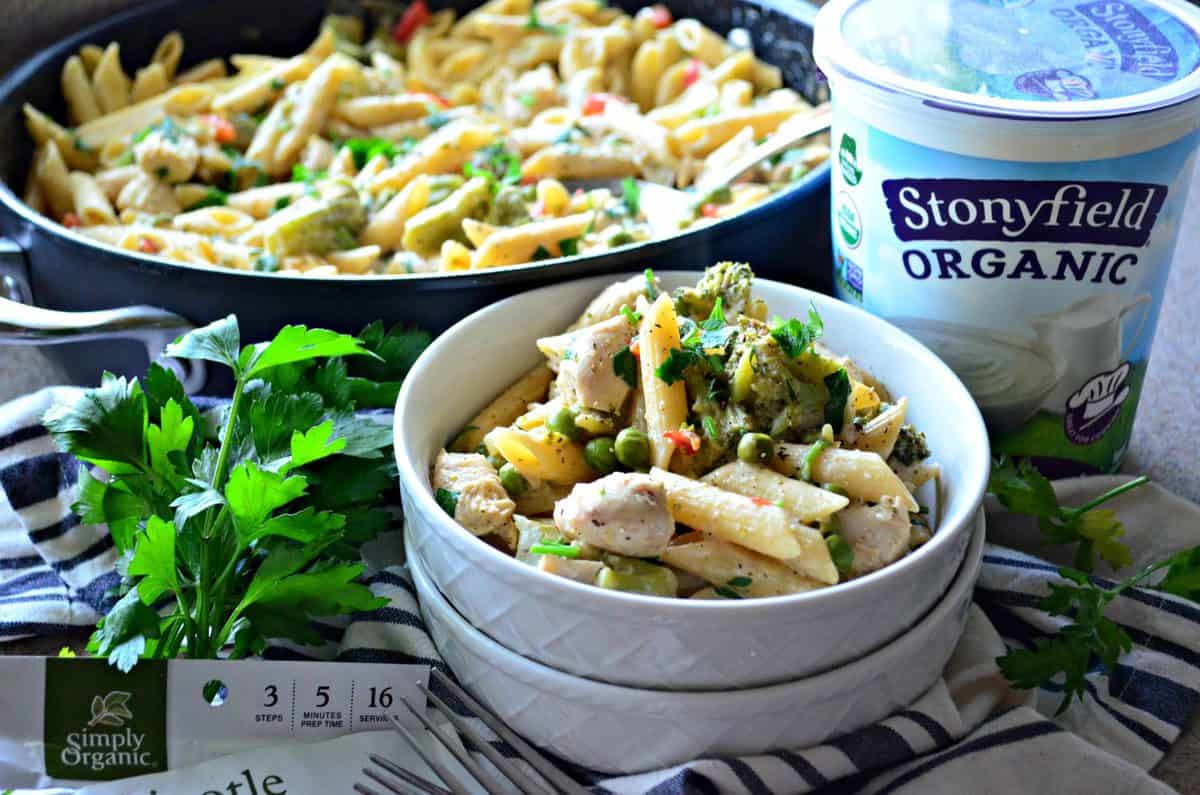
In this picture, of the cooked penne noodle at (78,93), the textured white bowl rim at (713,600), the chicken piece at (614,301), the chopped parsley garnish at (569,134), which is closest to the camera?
the textured white bowl rim at (713,600)

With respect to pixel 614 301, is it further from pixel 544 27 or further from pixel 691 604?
pixel 544 27

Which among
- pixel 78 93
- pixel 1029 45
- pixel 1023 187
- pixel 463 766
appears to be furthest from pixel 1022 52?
pixel 78 93

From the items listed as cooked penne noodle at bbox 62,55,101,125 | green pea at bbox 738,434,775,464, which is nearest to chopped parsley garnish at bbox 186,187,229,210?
cooked penne noodle at bbox 62,55,101,125

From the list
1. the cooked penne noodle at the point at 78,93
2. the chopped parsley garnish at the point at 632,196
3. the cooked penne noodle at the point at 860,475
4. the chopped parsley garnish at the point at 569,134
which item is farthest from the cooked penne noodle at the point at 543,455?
the cooked penne noodle at the point at 78,93

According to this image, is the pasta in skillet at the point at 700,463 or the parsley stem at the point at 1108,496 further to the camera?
the parsley stem at the point at 1108,496

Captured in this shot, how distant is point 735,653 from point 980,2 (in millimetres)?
796

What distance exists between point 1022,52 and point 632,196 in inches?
23.2

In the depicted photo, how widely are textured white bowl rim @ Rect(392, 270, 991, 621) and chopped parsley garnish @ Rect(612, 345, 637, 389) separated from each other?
0.19 meters

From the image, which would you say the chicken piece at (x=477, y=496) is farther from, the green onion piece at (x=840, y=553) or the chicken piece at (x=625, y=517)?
the green onion piece at (x=840, y=553)

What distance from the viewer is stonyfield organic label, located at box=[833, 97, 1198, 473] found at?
1.20m

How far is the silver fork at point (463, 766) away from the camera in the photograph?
102cm

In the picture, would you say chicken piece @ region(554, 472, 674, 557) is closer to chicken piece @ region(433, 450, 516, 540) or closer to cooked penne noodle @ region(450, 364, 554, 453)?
chicken piece @ region(433, 450, 516, 540)

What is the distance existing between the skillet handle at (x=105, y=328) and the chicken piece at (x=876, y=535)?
72 centimetres

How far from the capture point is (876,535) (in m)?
1.08
